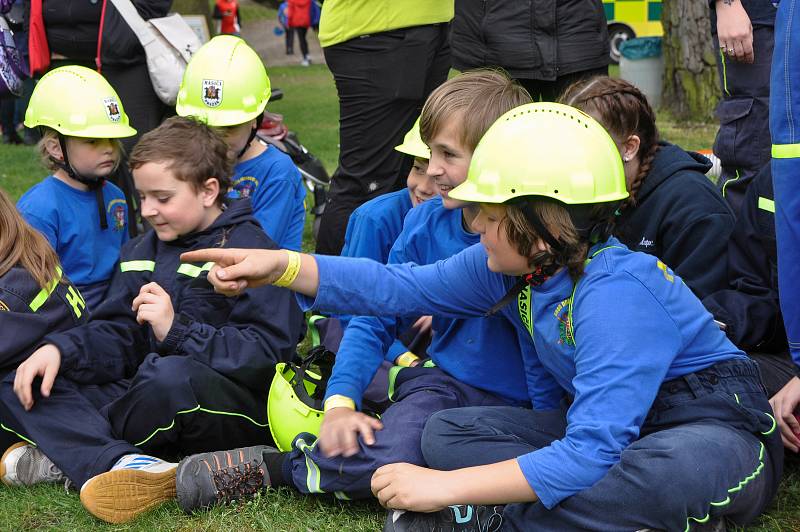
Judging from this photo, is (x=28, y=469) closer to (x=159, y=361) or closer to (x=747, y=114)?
(x=159, y=361)

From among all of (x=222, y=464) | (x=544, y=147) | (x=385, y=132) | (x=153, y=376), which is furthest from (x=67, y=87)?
(x=544, y=147)

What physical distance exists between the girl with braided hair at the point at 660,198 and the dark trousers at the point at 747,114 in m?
0.65

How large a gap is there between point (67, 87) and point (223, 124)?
28.9 inches

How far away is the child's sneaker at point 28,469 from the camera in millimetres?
3559

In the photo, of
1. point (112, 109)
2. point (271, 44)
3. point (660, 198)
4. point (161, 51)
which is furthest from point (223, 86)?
point (271, 44)

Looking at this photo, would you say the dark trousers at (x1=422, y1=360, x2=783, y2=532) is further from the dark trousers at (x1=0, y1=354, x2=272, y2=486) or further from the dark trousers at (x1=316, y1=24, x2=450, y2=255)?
the dark trousers at (x1=316, y1=24, x2=450, y2=255)

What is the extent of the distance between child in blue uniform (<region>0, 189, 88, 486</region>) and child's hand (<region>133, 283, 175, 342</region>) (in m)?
0.33

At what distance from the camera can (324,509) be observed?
321 cm

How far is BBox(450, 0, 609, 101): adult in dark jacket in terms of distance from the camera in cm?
473

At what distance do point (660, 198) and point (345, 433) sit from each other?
4.57ft

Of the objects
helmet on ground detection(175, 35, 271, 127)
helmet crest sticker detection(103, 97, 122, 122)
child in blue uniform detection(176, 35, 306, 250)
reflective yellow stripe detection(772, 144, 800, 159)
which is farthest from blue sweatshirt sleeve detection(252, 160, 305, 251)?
reflective yellow stripe detection(772, 144, 800, 159)

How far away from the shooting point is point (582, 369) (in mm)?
2607

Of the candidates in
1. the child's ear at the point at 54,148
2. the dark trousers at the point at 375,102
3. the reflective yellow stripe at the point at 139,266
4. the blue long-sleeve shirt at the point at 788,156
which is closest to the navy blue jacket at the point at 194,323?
the reflective yellow stripe at the point at 139,266

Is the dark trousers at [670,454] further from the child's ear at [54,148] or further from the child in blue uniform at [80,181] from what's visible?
the child's ear at [54,148]
